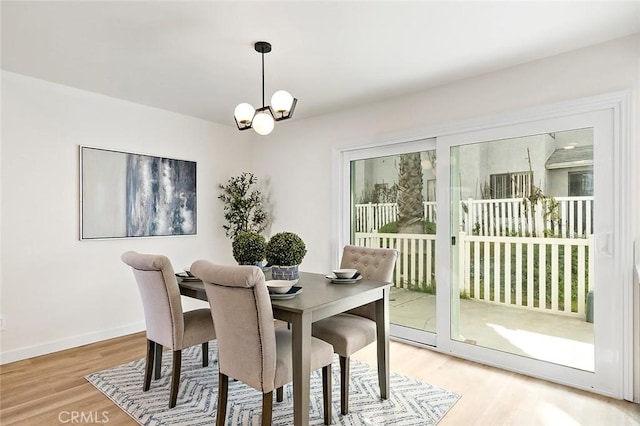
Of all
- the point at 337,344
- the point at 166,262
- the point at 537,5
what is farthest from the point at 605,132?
the point at 166,262

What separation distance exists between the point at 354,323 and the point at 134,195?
2.79 meters

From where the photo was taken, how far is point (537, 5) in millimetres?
2068

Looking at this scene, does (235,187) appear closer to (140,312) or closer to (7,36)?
(140,312)

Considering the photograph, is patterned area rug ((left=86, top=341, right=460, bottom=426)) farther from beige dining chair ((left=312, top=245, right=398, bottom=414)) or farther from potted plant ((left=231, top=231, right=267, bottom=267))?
potted plant ((left=231, top=231, right=267, bottom=267))

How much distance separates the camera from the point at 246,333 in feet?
5.84

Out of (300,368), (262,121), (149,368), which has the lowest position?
(149,368)

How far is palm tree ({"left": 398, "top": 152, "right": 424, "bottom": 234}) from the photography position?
11.7 ft

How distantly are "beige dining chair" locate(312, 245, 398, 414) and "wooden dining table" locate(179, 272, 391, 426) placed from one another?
0.49ft

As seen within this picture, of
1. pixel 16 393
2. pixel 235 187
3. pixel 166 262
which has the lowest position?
pixel 16 393

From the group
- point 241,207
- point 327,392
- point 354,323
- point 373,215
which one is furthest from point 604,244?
point 241,207

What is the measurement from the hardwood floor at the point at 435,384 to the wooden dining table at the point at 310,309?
642 millimetres

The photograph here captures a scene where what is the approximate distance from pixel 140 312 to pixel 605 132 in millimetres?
4526

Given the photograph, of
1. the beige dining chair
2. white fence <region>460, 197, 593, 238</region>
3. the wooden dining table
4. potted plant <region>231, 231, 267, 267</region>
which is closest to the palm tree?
white fence <region>460, 197, 593, 238</region>

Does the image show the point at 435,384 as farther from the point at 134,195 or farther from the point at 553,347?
the point at 134,195
